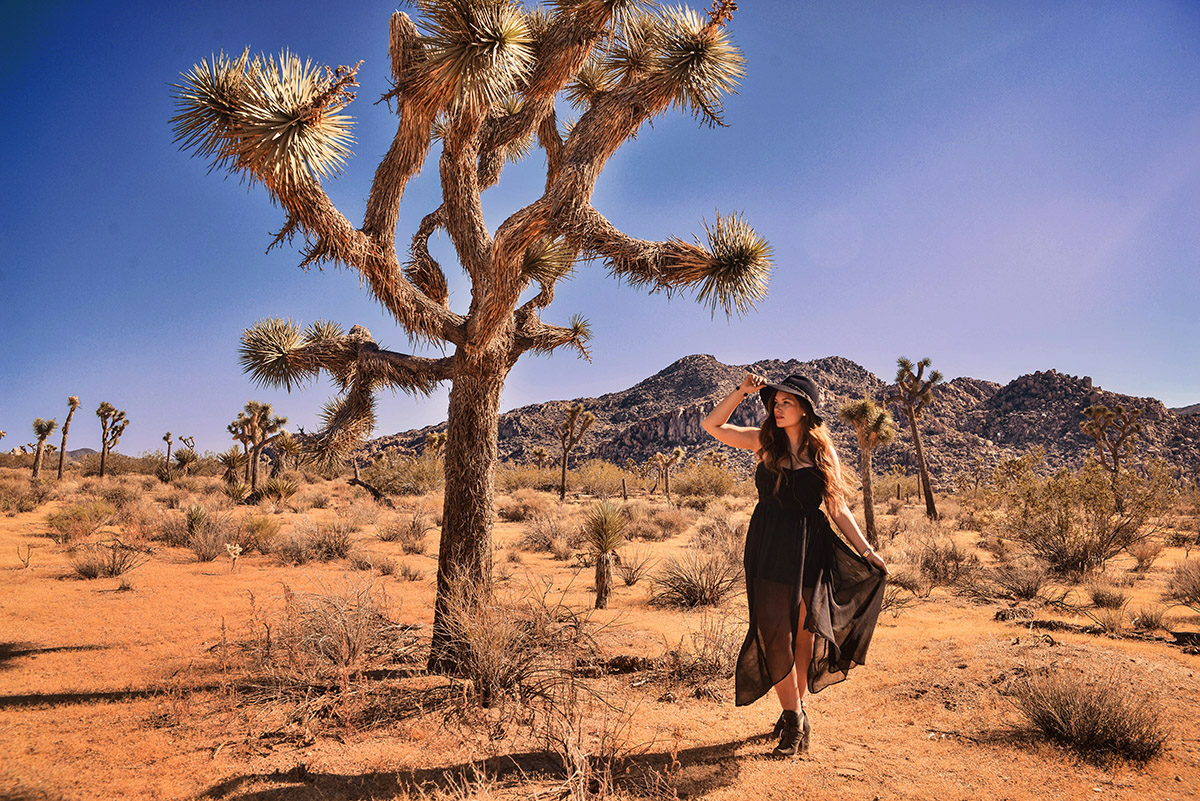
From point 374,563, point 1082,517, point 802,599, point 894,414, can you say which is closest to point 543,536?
point 374,563

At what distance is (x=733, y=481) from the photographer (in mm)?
28719

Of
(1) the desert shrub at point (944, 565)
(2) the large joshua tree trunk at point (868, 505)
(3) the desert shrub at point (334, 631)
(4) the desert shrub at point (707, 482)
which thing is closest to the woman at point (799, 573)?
(3) the desert shrub at point (334, 631)

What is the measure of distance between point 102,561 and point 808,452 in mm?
10895

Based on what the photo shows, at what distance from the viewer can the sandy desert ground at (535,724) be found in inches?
121

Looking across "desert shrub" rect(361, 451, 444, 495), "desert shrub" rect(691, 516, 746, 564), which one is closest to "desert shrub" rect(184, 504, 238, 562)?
"desert shrub" rect(691, 516, 746, 564)

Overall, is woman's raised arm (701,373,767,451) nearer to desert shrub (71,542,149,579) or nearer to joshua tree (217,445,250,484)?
desert shrub (71,542,149,579)

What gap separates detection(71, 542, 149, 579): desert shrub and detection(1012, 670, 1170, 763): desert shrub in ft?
38.8

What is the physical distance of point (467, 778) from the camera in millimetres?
3123

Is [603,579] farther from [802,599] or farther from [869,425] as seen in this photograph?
[869,425]

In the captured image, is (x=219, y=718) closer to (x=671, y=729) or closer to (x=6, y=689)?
(x=6, y=689)

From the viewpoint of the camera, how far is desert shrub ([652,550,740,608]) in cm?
812

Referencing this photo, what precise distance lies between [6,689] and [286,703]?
102 inches

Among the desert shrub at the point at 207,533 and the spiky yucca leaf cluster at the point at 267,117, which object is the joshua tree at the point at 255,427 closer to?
the desert shrub at the point at 207,533

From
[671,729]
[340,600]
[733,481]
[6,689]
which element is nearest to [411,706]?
[340,600]
